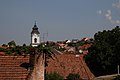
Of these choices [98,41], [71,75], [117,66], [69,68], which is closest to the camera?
[71,75]

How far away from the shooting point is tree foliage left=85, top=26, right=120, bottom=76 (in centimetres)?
5425

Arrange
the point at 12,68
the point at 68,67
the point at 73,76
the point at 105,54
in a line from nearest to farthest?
1. the point at 12,68
2. the point at 73,76
3. the point at 68,67
4. the point at 105,54

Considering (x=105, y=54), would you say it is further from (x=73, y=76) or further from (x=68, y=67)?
(x=73, y=76)

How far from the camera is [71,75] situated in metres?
43.8

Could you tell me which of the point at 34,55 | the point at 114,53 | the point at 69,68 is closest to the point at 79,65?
the point at 69,68

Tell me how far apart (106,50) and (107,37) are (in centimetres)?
450

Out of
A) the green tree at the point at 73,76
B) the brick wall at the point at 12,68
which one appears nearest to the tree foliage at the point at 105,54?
the green tree at the point at 73,76

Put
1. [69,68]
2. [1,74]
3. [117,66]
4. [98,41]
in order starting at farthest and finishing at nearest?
[98,41] → [117,66] → [69,68] → [1,74]

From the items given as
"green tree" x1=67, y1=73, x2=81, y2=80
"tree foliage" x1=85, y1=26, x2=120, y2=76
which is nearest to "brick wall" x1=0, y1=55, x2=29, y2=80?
"green tree" x1=67, y1=73, x2=81, y2=80

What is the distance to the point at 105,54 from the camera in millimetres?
54781

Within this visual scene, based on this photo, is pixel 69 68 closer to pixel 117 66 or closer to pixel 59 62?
pixel 59 62

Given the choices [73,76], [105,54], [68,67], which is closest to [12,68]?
[73,76]

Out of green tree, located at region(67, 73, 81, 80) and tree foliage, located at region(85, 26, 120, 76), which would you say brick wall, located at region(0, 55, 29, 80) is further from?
tree foliage, located at region(85, 26, 120, 76)

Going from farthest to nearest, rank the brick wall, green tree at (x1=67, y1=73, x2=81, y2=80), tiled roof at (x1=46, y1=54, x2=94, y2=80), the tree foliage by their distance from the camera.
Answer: the tree foliage
tiled roof at (x1=46, y1=54, x2=94, y2=80)
green tree at (x1=67, y1=73, x2=81, y2=80)
the brick wall
